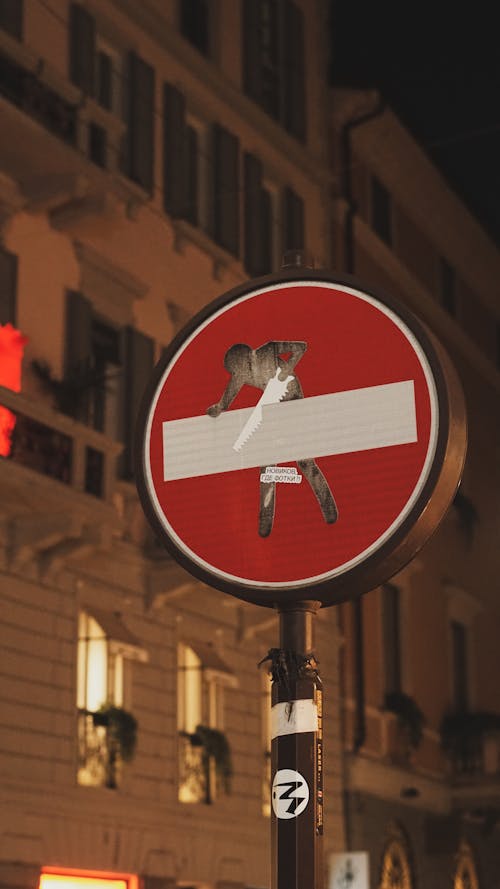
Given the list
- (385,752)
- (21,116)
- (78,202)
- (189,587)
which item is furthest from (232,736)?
(21,116)

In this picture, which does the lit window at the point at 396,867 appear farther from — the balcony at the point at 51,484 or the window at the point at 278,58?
the window at the point at 278,58

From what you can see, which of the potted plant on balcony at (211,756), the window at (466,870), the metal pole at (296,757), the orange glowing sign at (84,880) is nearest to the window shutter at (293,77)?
the potted plant on balcony at (211,756)

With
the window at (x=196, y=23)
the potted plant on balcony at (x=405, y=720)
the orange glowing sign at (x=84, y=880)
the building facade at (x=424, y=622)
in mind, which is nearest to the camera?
the orange glowing sign at (x=84, y=880)

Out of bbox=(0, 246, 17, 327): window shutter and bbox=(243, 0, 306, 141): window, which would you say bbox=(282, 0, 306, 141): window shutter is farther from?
bbox=(0, 246, 17, 327): window shutter

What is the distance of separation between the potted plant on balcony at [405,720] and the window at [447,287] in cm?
724

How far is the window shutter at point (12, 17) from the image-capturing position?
623 inches

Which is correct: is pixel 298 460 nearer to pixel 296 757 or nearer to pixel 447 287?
pixel 296 757

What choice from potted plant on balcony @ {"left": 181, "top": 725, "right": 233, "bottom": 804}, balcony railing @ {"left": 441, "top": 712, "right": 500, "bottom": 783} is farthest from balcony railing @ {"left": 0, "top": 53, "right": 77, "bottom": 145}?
balcony railing @ {"left": 441, "top": 712, "right": 500, "bottom": 783}

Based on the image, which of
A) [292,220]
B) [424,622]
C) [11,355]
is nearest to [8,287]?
[11,355]

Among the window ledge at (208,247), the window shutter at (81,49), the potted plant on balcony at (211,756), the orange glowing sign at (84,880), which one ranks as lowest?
the orange glowing sign at (84,880)

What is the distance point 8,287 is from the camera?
15531 mm

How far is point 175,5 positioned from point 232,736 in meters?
8.52

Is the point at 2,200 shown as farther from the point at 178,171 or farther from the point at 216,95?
the point at 216,95

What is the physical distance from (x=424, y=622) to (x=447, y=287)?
6242 mm
